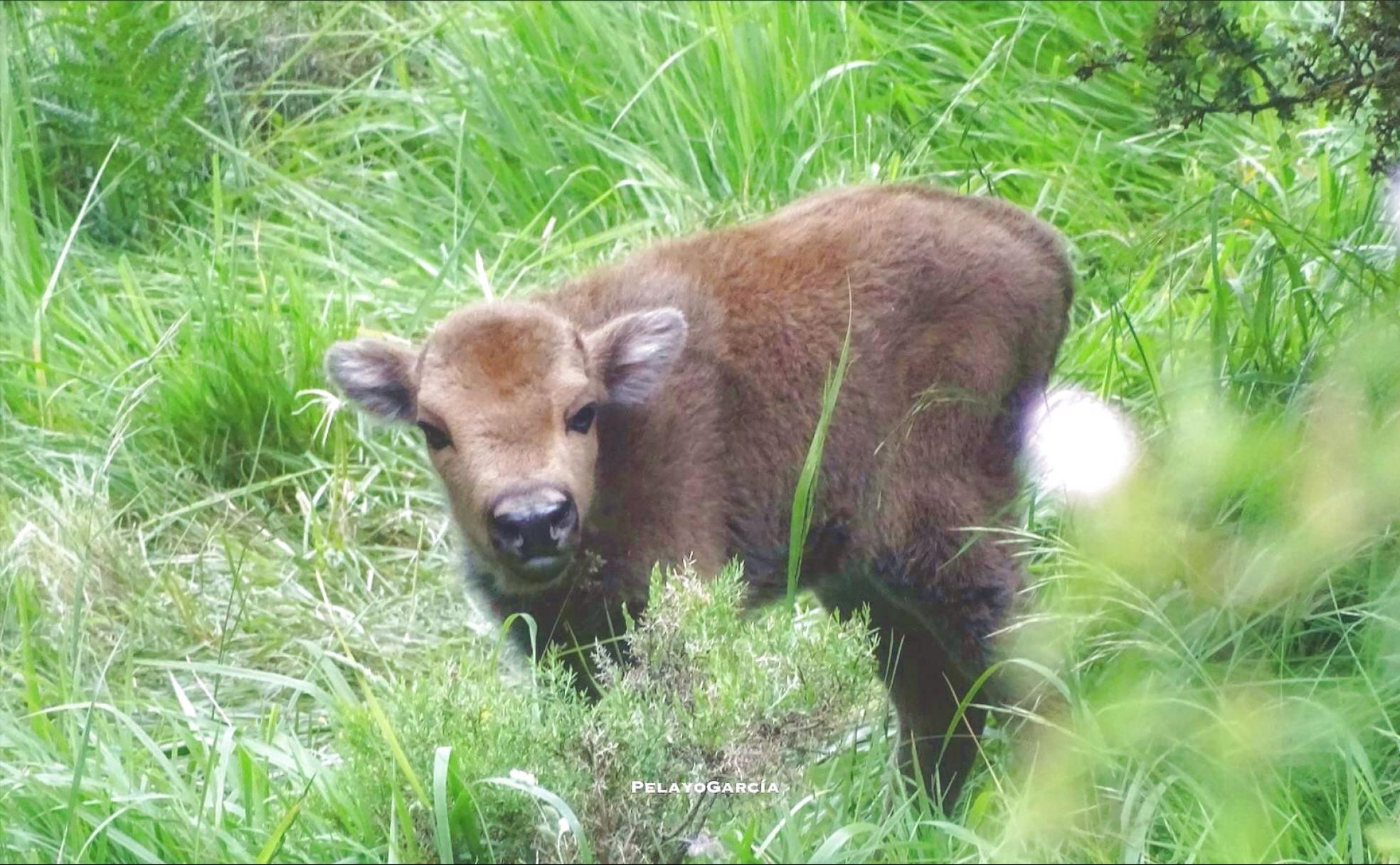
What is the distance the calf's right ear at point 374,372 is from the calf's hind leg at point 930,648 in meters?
1.33

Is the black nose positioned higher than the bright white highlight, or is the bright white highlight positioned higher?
the black nose

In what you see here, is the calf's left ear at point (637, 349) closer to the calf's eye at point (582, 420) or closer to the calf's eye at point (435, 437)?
the calf's eye at point (582, 420)

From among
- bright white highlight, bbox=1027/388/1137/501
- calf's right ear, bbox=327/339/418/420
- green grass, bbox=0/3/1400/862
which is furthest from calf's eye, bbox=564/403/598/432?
bright white highlight, bbox=1027/388/1137/501

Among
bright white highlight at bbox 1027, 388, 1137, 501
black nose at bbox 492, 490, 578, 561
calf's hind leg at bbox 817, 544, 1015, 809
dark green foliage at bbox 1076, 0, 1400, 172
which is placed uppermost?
dark green foliage at bbox 1076, 0, 1400, 172

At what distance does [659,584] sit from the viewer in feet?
12.5

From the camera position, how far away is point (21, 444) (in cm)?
637

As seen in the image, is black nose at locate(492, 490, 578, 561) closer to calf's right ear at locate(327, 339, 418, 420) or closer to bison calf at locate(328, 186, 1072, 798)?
bison calf at locate(328, 186, 1072, 798)

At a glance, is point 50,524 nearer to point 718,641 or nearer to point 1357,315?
point 718,641

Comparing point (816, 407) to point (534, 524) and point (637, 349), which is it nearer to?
point (637, 349)

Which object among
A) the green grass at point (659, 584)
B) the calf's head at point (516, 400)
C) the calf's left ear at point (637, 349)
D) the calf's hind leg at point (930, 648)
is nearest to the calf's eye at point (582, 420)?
the calf's head at point (516, 400)

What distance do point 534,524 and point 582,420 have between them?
1.57 ft

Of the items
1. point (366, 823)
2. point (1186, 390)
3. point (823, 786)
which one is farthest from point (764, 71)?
point (366, 823)

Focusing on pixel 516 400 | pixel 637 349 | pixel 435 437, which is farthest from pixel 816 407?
pixel 435 437

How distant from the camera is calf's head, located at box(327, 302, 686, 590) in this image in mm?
4391
